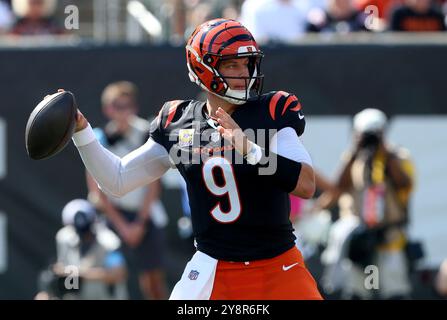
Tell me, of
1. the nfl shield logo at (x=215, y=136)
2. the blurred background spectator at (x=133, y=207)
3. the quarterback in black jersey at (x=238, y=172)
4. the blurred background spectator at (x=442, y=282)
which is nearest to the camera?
the quarterback in black jersey at (x=238, y=172)

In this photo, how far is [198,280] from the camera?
15.3 ft

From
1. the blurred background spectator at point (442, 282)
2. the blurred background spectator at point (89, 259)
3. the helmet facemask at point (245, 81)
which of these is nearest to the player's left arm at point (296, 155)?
the helmet facemask at point (245, 81)

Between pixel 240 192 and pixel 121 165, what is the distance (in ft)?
2.09

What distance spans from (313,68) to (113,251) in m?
2.27

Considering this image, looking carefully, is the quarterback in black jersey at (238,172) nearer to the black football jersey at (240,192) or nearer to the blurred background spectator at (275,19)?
the black football jersey at (240,192)

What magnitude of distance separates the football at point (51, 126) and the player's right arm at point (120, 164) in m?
0.14

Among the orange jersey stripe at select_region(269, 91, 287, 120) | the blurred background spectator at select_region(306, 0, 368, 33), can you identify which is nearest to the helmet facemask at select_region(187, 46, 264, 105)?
the orange jersey stripe at select_region(269, 91, 287, 120)

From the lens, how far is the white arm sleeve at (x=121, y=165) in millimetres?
4895

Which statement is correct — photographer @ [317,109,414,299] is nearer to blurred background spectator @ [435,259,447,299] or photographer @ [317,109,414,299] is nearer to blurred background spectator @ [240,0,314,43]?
blurred background spectator @ [435,259,447,299]

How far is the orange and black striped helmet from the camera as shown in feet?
15.7

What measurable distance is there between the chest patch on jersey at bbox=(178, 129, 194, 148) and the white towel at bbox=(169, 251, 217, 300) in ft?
1.67

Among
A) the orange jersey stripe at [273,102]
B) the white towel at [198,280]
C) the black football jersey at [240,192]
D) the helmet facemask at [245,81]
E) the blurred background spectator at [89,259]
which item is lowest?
the blurred background spectator at [89,259]
